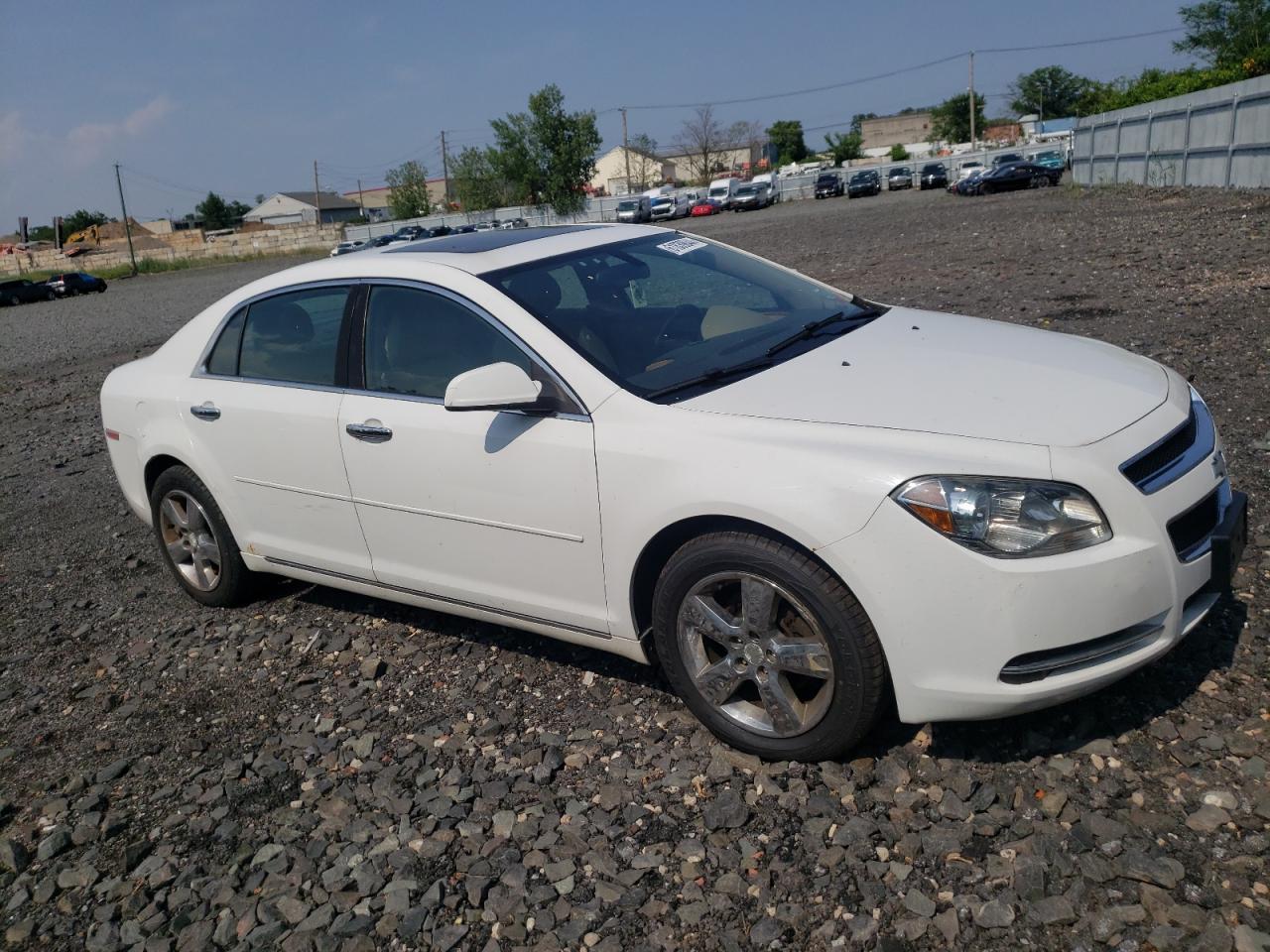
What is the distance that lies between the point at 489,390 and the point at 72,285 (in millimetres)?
53462

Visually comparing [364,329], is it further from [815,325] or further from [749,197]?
[749,197]

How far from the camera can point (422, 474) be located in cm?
389

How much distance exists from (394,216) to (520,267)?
95103 mm

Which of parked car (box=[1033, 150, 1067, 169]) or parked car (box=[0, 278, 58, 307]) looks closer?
parked car (box=[1033, 150, 1067, 169])

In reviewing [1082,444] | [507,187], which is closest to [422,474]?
[1082,444]

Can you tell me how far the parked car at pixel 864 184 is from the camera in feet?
191

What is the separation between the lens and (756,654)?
3.21 meters

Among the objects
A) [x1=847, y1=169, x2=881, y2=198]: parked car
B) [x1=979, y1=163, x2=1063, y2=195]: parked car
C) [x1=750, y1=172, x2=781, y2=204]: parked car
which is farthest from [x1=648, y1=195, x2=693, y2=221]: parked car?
[x1=979, y1=163, x2=1063, y2=195]: parked car

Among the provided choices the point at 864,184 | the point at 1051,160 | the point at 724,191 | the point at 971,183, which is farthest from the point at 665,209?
the point at 1051,160

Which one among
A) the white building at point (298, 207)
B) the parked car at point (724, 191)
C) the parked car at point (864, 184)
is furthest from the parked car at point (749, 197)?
the white building at point (298, 207)

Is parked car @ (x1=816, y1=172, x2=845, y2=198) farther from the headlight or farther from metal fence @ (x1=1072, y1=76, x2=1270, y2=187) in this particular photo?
the headlight

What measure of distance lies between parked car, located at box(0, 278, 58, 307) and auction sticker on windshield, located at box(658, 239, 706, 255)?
1995 inches

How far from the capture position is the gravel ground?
271 centimetres

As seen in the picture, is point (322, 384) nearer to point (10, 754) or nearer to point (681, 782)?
point (10, 754)
